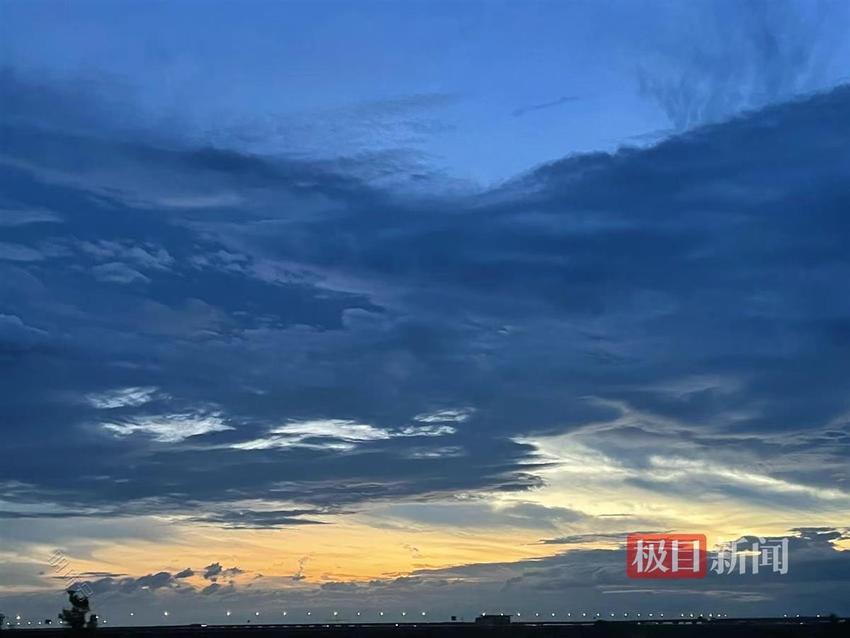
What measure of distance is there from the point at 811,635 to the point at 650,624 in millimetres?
27981

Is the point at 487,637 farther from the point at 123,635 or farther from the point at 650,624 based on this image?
the point at 123,635

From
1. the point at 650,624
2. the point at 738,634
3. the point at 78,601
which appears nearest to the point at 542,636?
the point at 650,624

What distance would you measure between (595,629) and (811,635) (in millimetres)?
37741

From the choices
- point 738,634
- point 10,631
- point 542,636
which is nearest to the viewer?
point 10,631

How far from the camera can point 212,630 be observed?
7771 inches

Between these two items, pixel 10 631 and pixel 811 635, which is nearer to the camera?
pixel 10 631

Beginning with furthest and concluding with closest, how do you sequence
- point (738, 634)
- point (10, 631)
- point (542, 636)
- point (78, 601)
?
point (738, 634)
point (542, 636)
point (10, 631)
point (78, 601)

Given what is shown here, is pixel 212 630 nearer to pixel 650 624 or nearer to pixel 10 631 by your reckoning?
pixel 10 631

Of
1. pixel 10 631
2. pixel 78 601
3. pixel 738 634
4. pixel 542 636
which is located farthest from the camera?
pixel 738 634

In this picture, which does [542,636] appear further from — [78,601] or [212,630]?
[78,601]

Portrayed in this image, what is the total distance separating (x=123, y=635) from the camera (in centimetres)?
18325

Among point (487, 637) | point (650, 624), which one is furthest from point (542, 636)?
A: point (650, 624)

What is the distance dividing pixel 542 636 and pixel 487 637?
32.1ft

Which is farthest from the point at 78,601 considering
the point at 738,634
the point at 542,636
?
the point at 738,634
